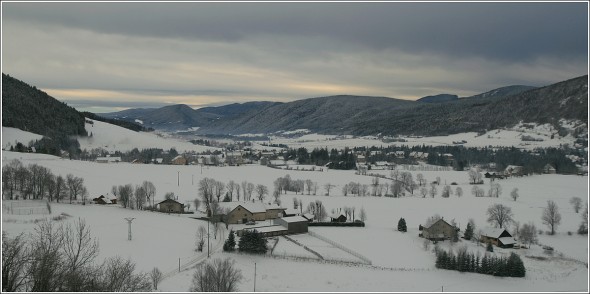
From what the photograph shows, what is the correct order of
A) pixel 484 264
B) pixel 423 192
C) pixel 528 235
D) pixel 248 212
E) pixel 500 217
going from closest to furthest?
1. pixel 484 264
2. pixel 528 235
3. pixel 500 217
4. pixel 248 212
5. pixel 423 192

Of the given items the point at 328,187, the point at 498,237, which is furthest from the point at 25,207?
the point at 498,237

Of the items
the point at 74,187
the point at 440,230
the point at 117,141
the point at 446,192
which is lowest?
the point at 440,230

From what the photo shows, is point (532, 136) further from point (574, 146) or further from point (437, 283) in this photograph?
point (437, 283)

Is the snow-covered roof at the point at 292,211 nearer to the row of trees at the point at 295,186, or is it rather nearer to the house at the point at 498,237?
the row of trees at the point at 295,186

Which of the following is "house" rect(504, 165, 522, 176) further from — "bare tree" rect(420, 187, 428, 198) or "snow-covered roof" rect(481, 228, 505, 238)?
"snow-covered roof" rect(481, 228, 505, 238)

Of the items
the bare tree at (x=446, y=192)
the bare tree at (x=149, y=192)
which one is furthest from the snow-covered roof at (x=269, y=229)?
the bare tree at (x=446, y=192)

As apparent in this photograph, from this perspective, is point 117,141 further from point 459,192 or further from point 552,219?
point 552,219
